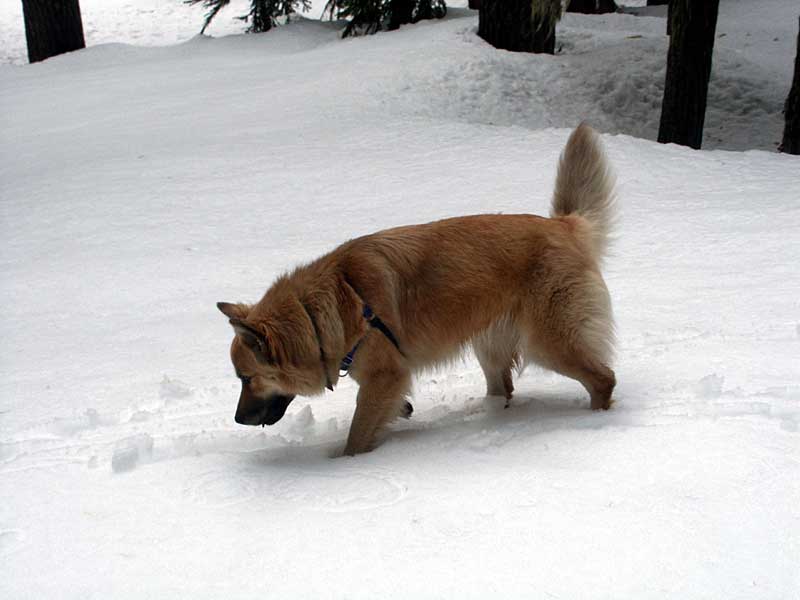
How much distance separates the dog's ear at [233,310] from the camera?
4035 mm

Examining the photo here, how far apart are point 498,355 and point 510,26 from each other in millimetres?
10558

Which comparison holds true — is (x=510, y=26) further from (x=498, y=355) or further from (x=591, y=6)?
(x=498, y=355)

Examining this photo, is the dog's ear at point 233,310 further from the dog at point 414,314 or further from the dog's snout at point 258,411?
the dog's snout at point 258,411

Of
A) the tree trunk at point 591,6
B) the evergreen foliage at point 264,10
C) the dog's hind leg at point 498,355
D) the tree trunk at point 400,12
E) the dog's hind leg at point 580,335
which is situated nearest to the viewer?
the dog's hind leg at point 580,335

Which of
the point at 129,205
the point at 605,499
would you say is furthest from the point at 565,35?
the point at 605,499

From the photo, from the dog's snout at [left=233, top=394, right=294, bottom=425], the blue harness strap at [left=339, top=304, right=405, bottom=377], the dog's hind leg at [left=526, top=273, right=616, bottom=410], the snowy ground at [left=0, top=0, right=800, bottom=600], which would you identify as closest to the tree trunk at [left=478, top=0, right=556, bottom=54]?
the snowy ground at [left=0, top=0, right=800, bottom=600]

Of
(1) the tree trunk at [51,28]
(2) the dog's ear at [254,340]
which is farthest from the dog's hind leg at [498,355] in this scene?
(1) the tree trunk at [51,28]

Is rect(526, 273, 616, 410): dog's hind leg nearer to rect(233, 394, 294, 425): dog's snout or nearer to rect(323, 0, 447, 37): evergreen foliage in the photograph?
rect(233, 394, 294, 425): dog's snout

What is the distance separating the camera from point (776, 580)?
240 cm

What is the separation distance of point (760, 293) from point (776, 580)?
3.53 metres

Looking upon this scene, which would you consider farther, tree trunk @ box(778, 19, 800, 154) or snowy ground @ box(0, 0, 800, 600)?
tree trunk @ box(778, 19, 800, 154)

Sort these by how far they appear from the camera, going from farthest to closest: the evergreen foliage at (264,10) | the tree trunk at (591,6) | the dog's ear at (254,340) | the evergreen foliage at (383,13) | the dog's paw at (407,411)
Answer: the tree trunk at (591,6)
the evergreen foliage at (264,10)
the evergreen foliage at (383,13)
the dog's paw at (407,411)
the dog's ear at (254,340)

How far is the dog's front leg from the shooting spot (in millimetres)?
4102

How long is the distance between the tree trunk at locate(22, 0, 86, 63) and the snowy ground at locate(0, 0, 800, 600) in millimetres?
2584
